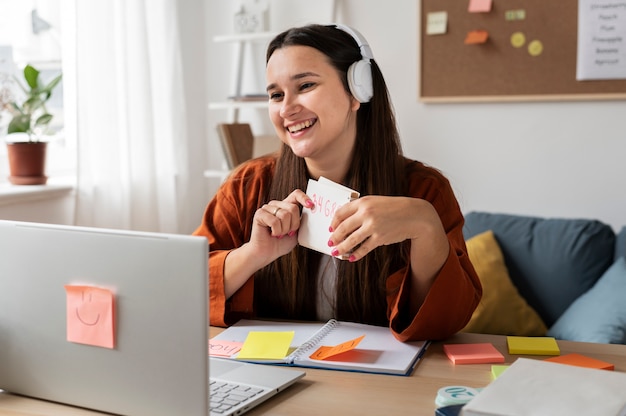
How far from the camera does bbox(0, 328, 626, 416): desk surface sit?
1082mm

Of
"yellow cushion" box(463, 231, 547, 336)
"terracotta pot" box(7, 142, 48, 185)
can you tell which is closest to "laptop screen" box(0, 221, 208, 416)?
"terracotta pot" box(7, 142, 48, 185)

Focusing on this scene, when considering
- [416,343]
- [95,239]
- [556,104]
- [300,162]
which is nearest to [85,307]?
[95,239]

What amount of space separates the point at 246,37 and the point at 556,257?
4.96 feet

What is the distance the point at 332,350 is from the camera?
4.31ft

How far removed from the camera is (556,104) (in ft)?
9.61

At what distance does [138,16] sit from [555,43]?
154 centimetres

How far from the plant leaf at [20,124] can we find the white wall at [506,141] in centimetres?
125

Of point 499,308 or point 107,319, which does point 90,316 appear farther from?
point 499,308

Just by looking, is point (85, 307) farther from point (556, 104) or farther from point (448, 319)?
point (556, 104)

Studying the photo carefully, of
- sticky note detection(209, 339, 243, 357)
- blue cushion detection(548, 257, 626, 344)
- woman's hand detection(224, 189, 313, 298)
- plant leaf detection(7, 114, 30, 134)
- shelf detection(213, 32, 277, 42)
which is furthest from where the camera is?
shelf detection(213, 32, 277, 42)

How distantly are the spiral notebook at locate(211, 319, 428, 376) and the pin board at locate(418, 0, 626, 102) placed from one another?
68.4 inches

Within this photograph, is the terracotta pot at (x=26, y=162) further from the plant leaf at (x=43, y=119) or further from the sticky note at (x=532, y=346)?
the sticky note at (x=532, y=346)

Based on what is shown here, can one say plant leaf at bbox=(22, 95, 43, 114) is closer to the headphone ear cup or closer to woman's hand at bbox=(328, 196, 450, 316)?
the headphone ear cup

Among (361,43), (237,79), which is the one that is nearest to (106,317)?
(361,43)
